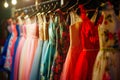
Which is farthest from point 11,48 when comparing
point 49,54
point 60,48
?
point 60,48

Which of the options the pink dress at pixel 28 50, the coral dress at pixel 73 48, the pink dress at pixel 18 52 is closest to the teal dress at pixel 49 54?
the coral dress at pixel 73 48

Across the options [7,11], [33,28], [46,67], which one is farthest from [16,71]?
[7,11]

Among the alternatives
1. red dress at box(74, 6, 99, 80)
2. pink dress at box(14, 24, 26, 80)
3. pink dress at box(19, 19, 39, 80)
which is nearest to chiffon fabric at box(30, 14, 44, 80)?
pink dress at box(19, 19, 39, 80)

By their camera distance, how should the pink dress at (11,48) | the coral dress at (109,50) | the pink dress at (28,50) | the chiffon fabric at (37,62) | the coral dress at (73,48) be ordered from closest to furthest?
the coral dress at (109,50), the coral dress at (73,48), the chiffon fabric at (37,62), the pink dress at (28,50), the pink dress at (11,48)

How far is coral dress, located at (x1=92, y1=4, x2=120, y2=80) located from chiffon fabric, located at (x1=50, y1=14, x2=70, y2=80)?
1.53ft

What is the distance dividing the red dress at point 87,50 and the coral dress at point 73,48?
0.07m

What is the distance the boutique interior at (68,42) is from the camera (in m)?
1.67

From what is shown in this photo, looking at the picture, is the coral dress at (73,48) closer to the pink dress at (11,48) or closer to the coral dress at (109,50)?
the coral dress at (109,50)

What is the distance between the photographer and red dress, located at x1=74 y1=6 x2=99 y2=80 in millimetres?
1827

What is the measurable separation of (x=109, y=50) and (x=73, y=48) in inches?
14.8

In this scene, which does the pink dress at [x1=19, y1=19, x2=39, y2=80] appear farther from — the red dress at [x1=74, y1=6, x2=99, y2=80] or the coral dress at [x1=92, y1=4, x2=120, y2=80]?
the coral dress at [x1=92, y1=4, x2=120, y2=80]

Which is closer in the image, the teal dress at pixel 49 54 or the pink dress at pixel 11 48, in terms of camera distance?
the teal dress at pixel 49 54

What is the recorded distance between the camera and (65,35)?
2121 mm

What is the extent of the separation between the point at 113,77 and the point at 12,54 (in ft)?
5.88
